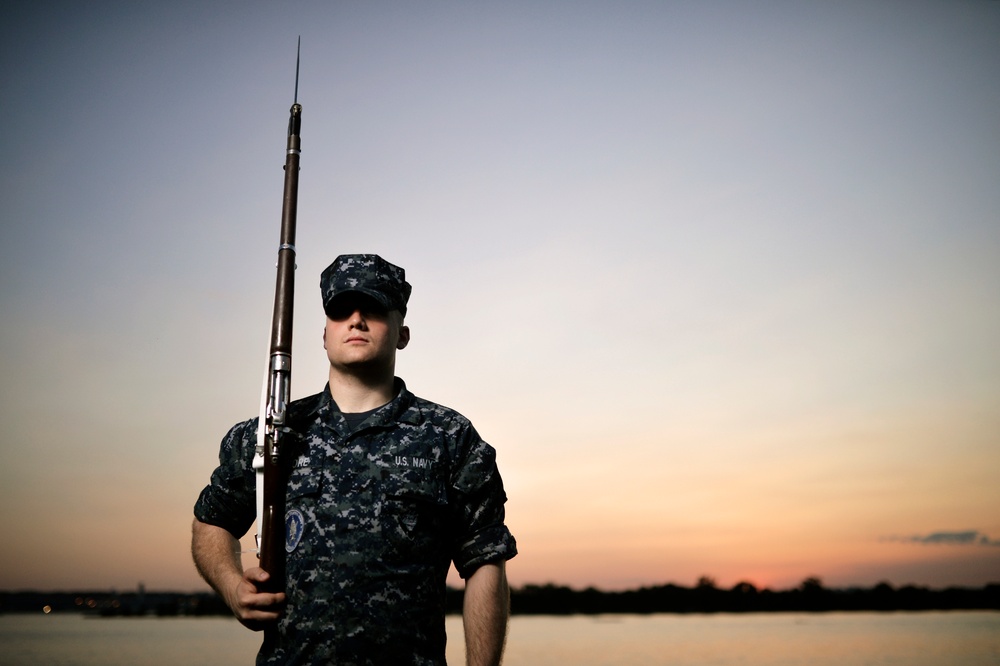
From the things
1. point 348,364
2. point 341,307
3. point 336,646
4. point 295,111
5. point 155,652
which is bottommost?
point 155,652

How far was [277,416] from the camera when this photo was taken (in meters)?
3.67

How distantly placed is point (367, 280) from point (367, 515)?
105cm

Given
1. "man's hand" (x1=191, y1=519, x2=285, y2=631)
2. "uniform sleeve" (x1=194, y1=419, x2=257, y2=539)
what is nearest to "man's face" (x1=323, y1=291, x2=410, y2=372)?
"uniform sleeve" (x1=194, y1=419, x2=257, y2=539)

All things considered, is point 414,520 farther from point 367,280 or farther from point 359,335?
point 367,280

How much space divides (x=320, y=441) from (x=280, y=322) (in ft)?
1.93

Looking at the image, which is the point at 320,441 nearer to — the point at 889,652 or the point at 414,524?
the point at 414,524

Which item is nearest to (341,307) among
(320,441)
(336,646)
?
(320,441)

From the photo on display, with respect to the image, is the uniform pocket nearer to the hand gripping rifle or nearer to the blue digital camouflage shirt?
the blue digital camouflage shirt

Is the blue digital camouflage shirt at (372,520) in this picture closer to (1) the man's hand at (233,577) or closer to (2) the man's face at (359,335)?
(1) the man's hand at (233,577)

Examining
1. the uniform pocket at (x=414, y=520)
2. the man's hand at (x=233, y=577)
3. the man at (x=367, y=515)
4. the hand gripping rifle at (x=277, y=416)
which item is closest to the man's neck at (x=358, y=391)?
the man at (x=367, y=515)

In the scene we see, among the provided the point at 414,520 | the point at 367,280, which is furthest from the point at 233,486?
the point at 367,280

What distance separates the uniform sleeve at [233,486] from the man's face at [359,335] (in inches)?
20.4

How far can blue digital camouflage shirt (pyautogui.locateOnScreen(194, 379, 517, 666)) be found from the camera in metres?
3.40

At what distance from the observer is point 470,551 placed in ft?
12.0
